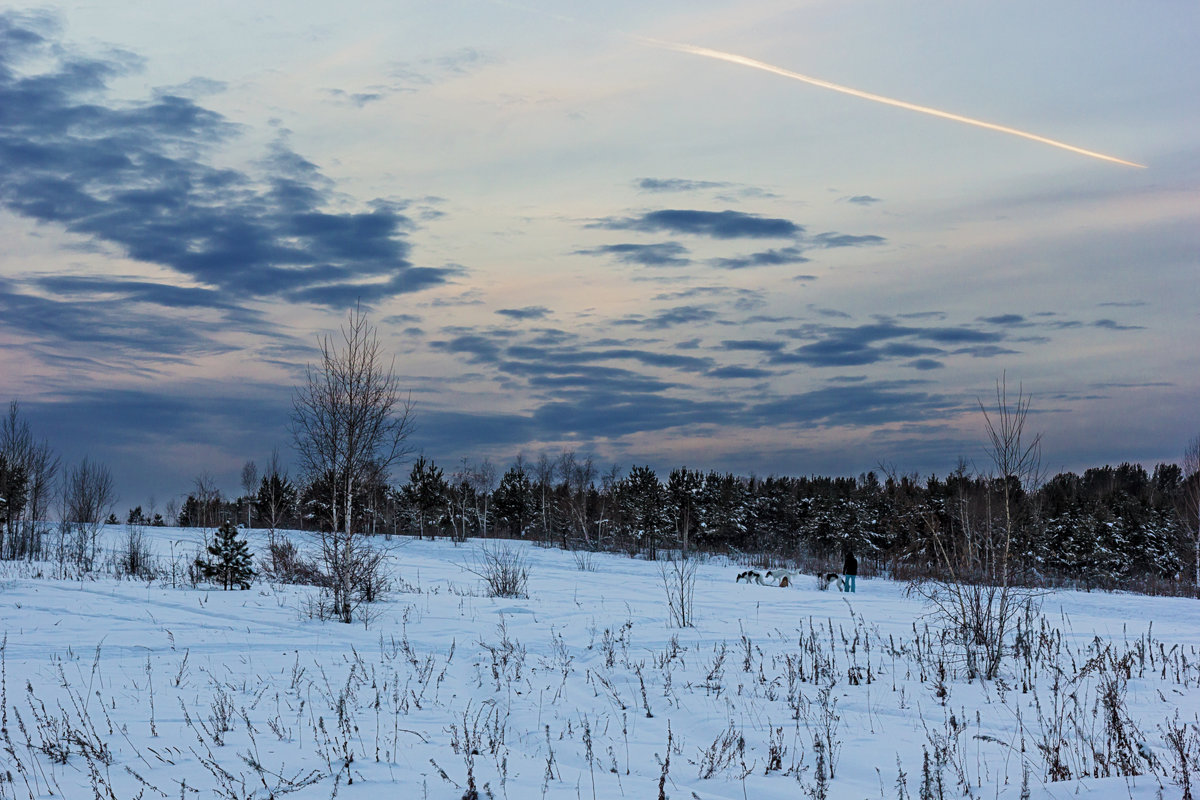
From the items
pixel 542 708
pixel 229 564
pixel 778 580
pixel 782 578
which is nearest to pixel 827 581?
pixel 782 578

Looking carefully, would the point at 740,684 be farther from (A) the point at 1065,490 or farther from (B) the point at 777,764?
(A) the point at 1065,490

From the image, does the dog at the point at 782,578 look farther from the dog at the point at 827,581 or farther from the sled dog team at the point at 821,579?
the dog at the point at 827,581

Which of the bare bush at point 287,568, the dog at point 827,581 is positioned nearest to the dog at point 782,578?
the dog at point 827,581

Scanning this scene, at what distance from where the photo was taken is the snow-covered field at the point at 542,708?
6.04 meters

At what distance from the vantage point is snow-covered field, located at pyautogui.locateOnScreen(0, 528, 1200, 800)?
6035 millimetres

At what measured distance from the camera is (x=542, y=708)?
859 centimetres

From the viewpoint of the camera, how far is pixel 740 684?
377 inches

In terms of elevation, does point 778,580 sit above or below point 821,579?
below

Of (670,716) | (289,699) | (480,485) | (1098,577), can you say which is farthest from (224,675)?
(480,485)

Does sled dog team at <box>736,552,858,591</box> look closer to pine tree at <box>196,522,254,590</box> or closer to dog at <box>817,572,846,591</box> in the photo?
dog at <box>817,572,846,591</box>

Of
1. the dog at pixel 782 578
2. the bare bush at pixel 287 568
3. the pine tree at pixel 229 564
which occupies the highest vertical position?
the pine tree at pixel 229 564

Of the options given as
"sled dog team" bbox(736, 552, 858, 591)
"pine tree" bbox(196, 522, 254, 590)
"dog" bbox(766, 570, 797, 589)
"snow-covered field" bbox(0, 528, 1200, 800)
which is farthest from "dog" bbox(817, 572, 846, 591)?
"pine tree" bbox(196, 522, 254, 590)

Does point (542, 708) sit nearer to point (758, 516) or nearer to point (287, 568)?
point (287, 568)

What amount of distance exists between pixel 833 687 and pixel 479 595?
12.4m
